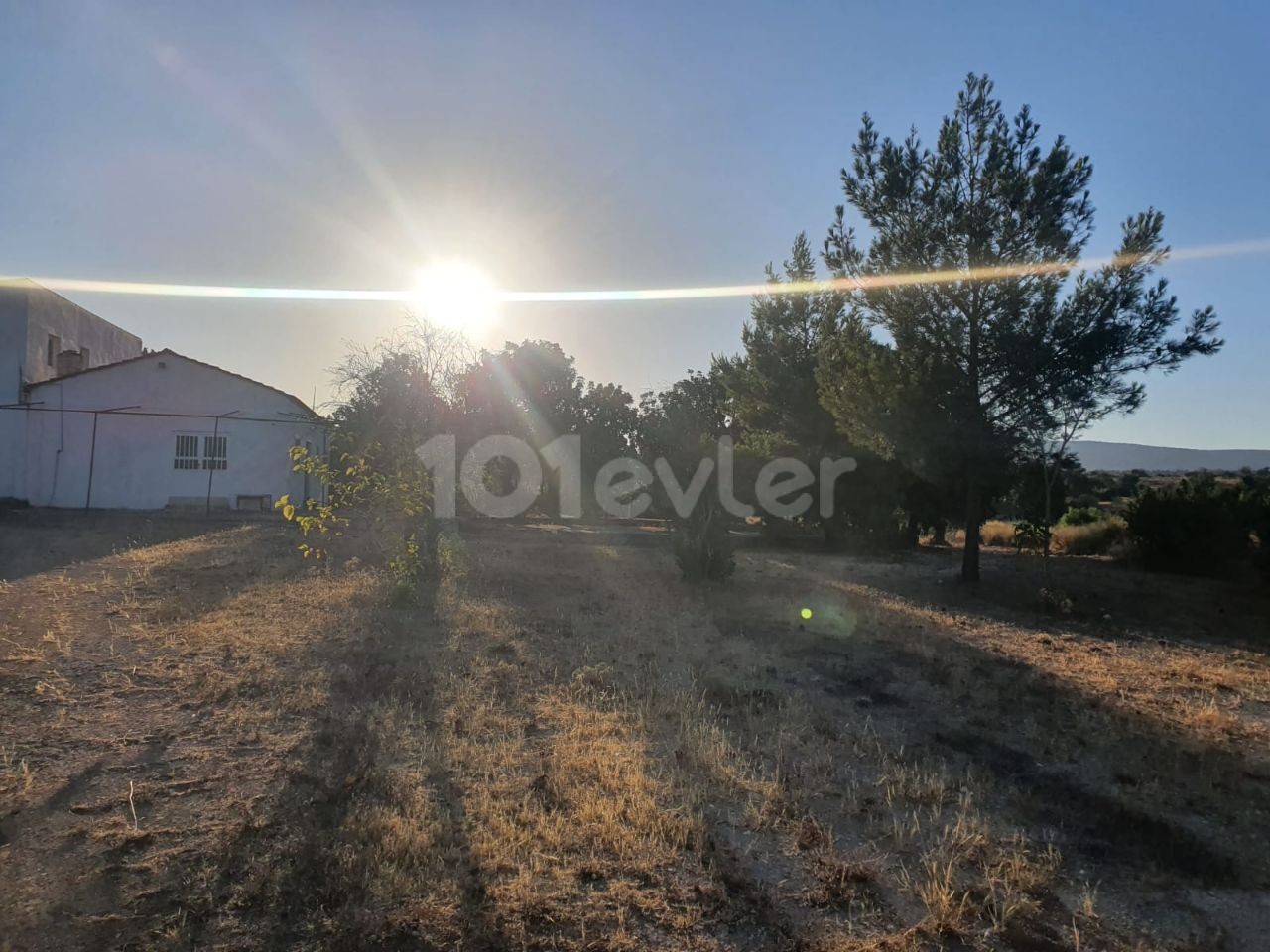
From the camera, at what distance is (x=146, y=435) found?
22375 mm

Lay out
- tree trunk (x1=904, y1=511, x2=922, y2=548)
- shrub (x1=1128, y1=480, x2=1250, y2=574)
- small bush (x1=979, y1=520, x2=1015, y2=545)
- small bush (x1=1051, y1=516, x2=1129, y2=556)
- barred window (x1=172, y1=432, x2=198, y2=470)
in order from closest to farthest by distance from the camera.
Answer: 1. shrub (x1=1128, y1=480, x2=1250, y2=574)
2. small bush (x1=1051, y1=516, x2=1129, y2=556)
3. tree trunk (x1=904, y1=511, x2=922, y2=548)
4. barred window (x1=172, y1=432, x2=198, y2=470)
5. small bush (x1=979, y1=520, x2=1015, y2=545)

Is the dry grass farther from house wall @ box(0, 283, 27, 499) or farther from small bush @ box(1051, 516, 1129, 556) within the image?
house wall @ box(0, 283, 27, 499)

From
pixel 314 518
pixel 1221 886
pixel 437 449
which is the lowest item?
pixel 1221 886

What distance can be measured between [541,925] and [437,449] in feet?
24.4

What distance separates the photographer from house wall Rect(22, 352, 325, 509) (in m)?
22.0

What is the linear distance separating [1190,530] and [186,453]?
26.6m

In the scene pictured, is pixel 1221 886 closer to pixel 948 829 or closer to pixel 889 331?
pixel 948 829

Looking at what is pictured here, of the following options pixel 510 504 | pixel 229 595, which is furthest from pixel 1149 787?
pixel 510 504

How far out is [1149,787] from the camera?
178 inches

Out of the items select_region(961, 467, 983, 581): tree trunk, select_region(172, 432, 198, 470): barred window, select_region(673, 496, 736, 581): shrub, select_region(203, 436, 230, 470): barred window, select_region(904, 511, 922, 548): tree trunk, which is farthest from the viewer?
select_region(203, 436, 230, 470): barred window

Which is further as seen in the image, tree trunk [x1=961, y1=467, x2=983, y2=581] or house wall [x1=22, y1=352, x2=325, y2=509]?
house wall [x1=22, y1=352, x2=325, y2=509]

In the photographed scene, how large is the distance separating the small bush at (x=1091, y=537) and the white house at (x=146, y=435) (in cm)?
2158

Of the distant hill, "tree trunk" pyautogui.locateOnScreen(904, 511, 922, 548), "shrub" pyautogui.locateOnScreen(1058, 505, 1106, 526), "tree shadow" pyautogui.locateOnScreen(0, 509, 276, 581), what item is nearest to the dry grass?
"shrub" pyautogui.locateOnScreen(1058, 505, 1106, 526)

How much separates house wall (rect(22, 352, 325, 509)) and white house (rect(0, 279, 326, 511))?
0.03 metres
